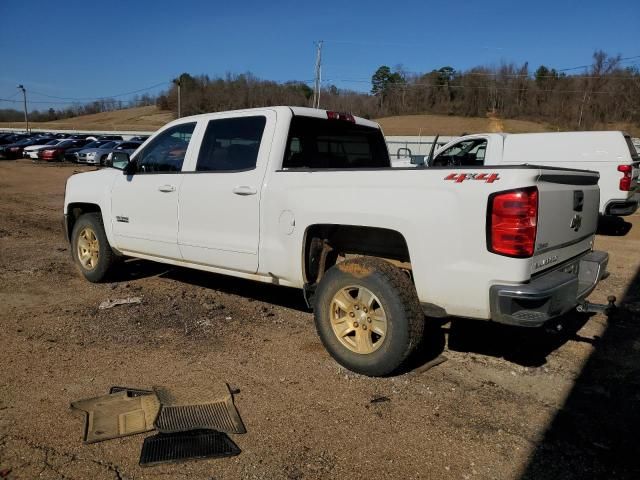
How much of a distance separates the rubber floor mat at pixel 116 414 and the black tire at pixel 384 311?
1.36m

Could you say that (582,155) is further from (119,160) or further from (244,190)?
(119,160)

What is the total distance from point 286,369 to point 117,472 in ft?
5.09

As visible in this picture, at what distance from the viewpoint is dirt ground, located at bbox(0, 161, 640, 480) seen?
2816 mm

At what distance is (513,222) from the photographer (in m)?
3.13

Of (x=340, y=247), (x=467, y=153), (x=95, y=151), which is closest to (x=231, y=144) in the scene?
(x=340, y=247)

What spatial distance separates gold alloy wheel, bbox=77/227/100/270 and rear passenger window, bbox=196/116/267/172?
6.70 feet

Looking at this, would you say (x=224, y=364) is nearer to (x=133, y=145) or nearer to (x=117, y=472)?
(x=117, y=472)

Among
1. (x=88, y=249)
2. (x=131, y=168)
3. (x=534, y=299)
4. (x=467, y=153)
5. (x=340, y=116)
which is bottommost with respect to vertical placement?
(x=88, y=249)

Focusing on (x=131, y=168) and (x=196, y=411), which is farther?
(x=131, y=168)

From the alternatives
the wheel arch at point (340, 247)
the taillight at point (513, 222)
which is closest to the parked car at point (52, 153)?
the wheel arch at point (340, 247)

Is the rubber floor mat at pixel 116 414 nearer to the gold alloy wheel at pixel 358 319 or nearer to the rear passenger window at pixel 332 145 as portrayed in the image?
the gold alloy wheel at pixel 358 319

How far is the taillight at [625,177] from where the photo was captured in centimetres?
1020

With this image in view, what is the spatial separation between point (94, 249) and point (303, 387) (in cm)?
374

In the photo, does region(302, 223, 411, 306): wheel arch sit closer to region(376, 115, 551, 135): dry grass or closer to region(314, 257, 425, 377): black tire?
region(314, 257, 425, 377): black tire
